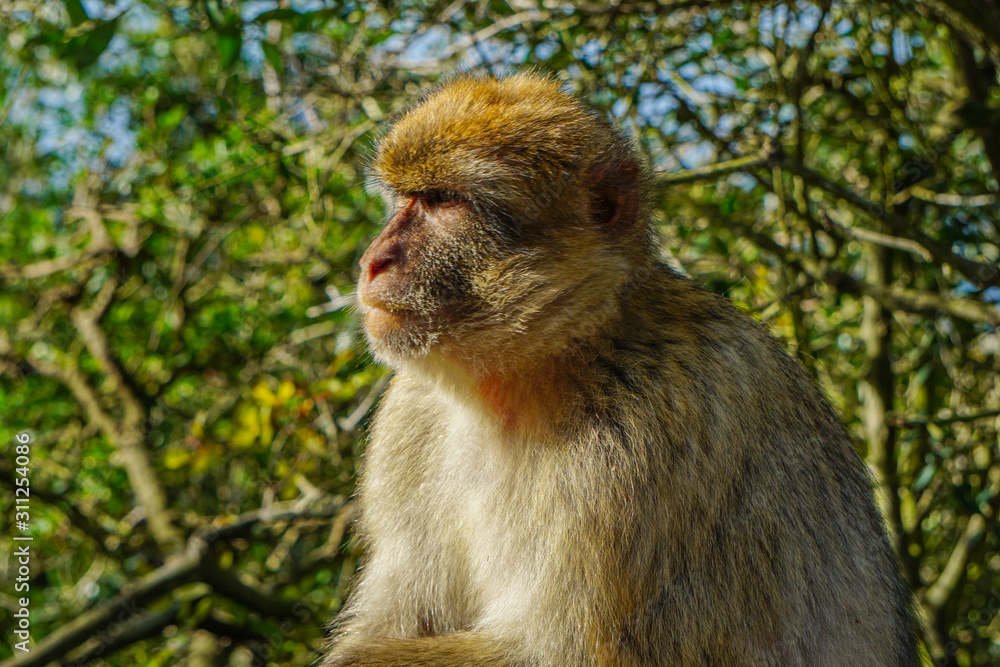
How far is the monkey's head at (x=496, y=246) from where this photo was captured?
7.55 ft

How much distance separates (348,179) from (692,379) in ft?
9.19

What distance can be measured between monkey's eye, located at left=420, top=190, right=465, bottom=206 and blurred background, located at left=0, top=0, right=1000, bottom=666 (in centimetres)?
65

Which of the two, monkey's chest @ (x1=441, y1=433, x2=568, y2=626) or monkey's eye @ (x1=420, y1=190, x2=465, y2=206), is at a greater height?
monkey's eye @ (x1=420, y1=190, x2=465, y2=206)

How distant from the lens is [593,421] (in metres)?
2.29

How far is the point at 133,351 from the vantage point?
16.6 feet

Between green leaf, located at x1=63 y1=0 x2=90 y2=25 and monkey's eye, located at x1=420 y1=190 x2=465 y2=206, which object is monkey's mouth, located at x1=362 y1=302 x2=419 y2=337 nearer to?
monkey's eye, located at x1=420 y1=190 x2=465 y2=206

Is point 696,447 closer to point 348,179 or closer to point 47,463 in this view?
point 348,179

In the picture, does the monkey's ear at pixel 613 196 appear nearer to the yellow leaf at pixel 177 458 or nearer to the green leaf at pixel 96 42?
the green leaf at pixel 96 42

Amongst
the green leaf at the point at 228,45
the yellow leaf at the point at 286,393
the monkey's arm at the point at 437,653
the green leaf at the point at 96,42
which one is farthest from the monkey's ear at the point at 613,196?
the yellow leaf at the point at 286,393

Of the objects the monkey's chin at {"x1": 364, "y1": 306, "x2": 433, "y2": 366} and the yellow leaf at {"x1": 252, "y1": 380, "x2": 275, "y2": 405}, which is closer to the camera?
the monkey's chin at {"x1": 364, "y1": 306, "x2": 433, "y2": 366}

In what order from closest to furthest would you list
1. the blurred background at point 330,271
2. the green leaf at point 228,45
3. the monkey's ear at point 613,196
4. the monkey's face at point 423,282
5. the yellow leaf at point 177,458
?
the monkey's face at point 423,282 < the monkey's ear at point 613,196 < the green leaf at point 228,45 < the blurred background at point 330,271 < the yellow leaf at point 177,458

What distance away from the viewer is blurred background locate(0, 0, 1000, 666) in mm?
3629

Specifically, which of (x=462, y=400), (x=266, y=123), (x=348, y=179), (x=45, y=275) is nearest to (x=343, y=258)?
(x=348, y=179)

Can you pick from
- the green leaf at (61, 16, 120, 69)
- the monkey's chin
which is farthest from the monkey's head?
the green leaf at (61, 16, 120, 69)
